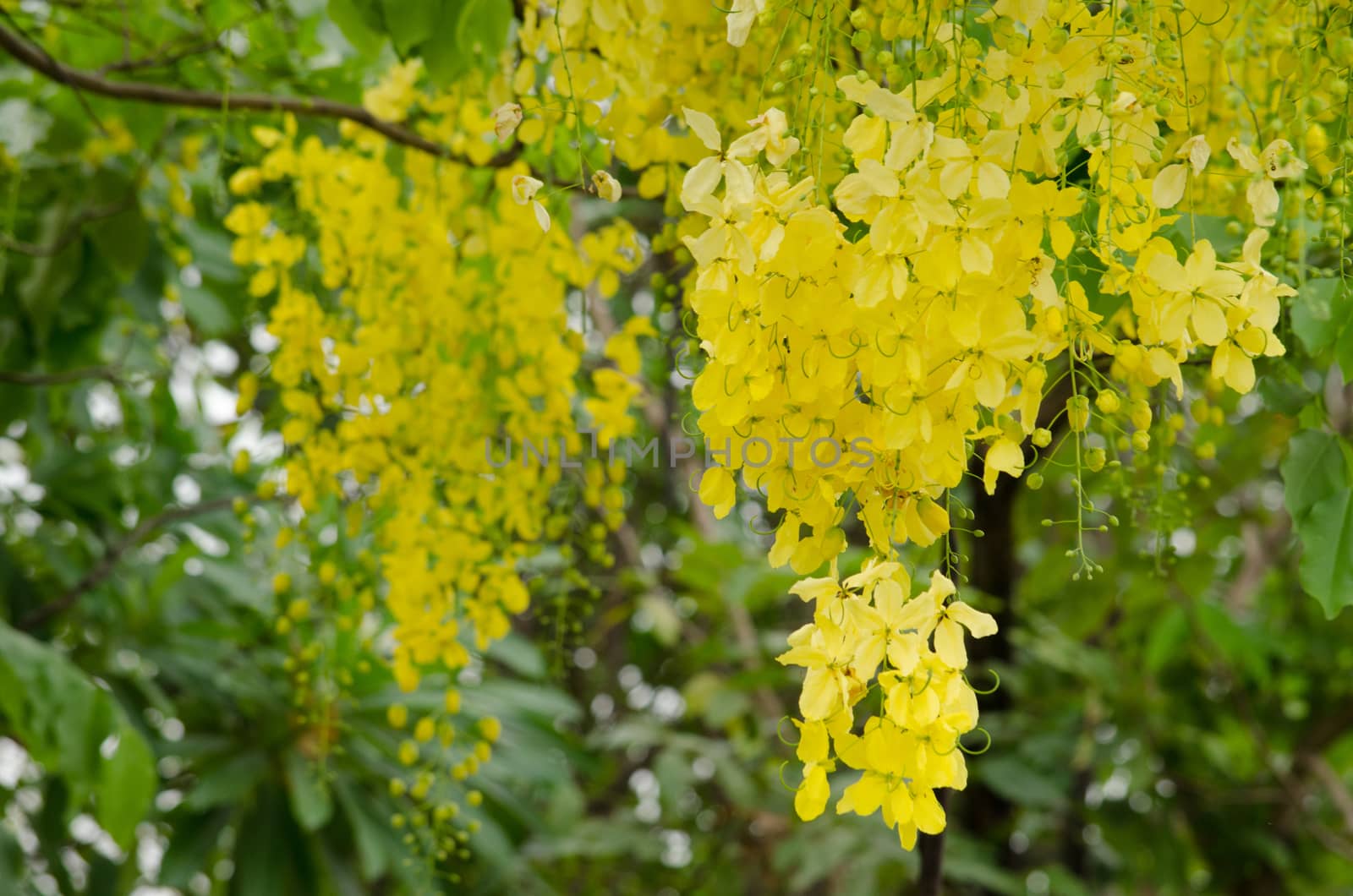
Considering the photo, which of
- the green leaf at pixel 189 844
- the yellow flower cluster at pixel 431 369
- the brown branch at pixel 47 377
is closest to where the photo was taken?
the yellow flower cluster at pixel 431 369

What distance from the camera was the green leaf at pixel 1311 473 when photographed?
0.86 metres

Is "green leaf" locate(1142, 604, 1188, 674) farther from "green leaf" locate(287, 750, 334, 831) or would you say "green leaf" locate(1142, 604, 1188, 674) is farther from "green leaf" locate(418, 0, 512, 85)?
"green leaf" locate(418, 0, 512, 85)

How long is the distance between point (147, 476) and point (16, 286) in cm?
37

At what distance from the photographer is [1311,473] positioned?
2.86ft

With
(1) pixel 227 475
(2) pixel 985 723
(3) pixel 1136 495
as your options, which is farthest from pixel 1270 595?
(1) pixel 227 475

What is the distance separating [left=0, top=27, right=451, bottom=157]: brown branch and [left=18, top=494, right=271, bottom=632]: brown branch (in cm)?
69

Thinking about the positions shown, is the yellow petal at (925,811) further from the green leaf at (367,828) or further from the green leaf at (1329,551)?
the green leaf at (367,828)

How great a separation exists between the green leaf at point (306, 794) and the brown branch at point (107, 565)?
0.38 m

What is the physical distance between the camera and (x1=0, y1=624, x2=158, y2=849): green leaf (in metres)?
1.42

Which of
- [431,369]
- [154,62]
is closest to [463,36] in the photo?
[431,369]

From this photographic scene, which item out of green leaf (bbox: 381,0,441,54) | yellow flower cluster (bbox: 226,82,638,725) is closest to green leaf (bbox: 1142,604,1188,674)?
yellow flower cluster (bbox: 226,82,638,725)

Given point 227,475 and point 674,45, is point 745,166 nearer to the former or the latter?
point 674,45

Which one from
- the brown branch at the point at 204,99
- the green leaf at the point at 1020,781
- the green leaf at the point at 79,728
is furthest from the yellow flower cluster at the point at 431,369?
the green leaf at the point at 1020,781

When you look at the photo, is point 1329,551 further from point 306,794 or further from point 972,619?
point 306,794
